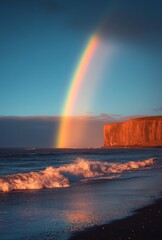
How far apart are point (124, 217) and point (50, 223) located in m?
1.63

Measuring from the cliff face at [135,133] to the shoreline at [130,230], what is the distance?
16958cm

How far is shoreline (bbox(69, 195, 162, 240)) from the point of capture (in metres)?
6.24

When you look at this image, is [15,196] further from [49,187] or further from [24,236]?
[24,236]

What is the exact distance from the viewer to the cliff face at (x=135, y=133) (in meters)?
176

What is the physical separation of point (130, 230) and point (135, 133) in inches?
6919

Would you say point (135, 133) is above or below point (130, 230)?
above

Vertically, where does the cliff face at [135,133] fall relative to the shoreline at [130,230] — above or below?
above

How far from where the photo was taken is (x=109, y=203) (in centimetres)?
1000

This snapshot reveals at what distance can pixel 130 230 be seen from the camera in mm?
6742

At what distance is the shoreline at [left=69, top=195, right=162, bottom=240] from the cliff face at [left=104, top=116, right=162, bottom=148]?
16958 cm

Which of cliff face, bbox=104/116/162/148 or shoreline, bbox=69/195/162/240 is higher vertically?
cliff face, bbox=104/116/162/148

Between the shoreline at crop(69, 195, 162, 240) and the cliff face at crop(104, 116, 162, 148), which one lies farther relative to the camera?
the cliff face at crop(104, 116, 162, 148)

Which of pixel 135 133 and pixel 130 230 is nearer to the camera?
pixel 130 230

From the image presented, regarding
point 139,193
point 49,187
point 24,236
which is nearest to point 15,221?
point 24,236
